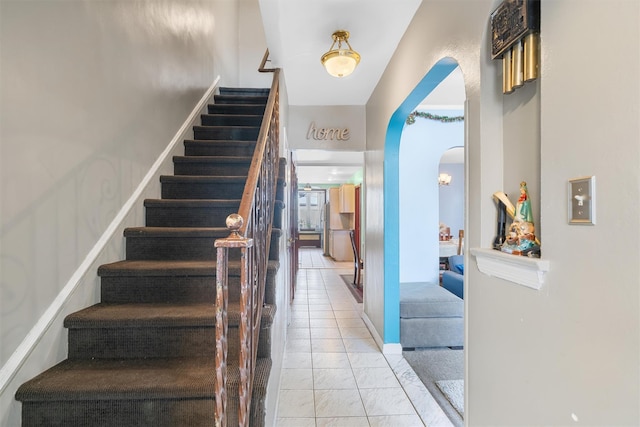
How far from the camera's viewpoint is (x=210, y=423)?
126 cm

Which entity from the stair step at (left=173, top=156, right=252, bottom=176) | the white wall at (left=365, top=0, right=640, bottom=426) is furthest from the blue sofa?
the stair step at (left=173, top=156, right=252, bottom=176)

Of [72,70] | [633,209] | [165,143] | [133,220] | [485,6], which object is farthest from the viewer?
[165,143]

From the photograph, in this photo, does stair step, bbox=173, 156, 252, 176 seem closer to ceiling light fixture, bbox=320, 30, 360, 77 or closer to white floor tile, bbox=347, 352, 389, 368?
ceiling light fixture, bbox=320, 30, 360, 77

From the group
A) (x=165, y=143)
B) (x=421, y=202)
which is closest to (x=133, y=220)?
(x=165, y=143)

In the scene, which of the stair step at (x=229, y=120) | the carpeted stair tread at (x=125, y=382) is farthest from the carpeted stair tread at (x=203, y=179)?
the carpeted stair tread at (x=125, y=382)

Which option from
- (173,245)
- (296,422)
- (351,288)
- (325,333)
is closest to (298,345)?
(325,333)

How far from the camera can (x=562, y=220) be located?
3.11 feet

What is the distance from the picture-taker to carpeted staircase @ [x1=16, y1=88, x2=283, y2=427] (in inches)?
47.9

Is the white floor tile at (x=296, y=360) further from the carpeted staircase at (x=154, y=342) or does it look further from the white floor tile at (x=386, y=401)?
the carpeted staircase at (x=154, y=342)

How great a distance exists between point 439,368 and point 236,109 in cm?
337

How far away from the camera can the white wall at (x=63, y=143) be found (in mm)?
1183

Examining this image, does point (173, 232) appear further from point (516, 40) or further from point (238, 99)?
point (238, 99)

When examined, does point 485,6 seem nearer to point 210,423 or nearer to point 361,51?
point 361,51

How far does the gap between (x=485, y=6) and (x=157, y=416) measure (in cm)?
222
